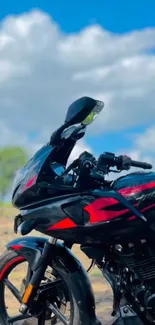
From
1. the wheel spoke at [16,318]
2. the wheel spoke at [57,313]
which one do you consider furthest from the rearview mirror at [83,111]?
the wheel spoke at [16,318]

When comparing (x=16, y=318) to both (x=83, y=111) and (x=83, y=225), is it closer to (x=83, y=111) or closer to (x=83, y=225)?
(x=83, y=225)

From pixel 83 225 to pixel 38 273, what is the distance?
1.82ft

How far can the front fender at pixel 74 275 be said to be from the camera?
407 cm

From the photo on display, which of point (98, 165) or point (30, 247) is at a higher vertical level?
point (98, 165)

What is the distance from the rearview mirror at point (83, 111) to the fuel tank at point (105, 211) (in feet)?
1.37

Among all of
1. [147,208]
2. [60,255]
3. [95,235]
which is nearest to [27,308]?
[60,255]

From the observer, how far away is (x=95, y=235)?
3.83 m

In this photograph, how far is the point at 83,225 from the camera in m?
3.84

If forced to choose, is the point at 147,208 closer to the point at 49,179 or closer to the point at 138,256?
the point at 138,256

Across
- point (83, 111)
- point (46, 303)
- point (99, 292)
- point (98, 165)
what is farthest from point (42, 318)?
point (99, 292)

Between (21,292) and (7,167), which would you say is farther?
(7,167)

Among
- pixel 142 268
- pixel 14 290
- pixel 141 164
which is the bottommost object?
pixel 142 268

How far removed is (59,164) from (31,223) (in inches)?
16.0

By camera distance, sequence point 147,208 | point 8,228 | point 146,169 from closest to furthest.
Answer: point 147,208 < point 146,169 < point 8,228
